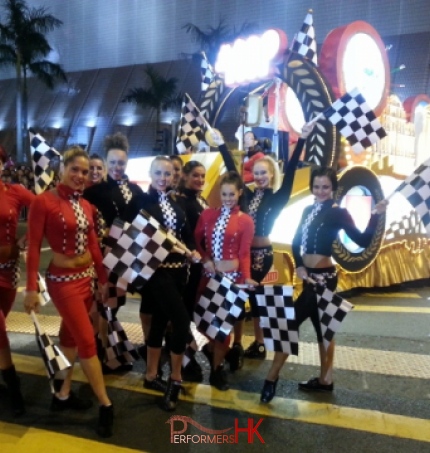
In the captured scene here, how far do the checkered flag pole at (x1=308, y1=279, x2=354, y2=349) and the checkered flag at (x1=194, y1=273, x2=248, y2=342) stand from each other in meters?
0.54

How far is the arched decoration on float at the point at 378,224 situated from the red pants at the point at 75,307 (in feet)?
14.1

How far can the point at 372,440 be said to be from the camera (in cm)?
289

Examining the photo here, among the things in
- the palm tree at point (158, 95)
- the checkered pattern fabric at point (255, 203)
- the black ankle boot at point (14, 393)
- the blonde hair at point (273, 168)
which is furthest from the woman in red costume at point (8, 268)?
the palm tree at point (158, 95)

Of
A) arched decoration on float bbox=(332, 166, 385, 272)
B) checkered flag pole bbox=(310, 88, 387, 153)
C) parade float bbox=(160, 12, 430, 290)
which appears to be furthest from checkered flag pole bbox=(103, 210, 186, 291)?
arched decoration on float bbox=(332, 166, 385, 272)

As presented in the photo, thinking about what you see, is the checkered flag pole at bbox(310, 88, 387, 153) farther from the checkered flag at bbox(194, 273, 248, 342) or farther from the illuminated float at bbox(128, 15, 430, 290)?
the illuminated float at bbox(128, 15, 430, 290)

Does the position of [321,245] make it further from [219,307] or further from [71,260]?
[71,260]

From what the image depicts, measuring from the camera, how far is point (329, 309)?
135 inches

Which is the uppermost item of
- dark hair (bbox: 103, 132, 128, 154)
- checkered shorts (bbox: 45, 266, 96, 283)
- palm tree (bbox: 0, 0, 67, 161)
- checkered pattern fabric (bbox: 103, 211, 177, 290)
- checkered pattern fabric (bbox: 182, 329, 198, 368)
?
palm tree (bbox: 0, 0, 67, 161)

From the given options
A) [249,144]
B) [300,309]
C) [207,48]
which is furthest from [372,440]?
[207,48]

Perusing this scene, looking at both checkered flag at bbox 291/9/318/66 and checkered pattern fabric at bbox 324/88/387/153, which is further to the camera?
checkered flag at bbox 291/9/318/66

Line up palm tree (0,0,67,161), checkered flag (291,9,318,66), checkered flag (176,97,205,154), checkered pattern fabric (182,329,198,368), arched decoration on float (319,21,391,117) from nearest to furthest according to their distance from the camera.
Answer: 1. checkered pattern fabric (182,329,198,368)
2. checkered flag (176,97,205,154)
3. arched decoration on float (319,21,391,117)
4. checkered flag (291,9,318,66)
5. palm tree (0,0,67,161)

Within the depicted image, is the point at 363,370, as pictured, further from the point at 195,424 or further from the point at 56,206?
the point at 56,206

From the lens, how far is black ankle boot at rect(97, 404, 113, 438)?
2920mm

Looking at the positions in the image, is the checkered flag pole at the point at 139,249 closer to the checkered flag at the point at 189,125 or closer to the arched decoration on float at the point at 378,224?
the checkered flag at the point at 189,125
